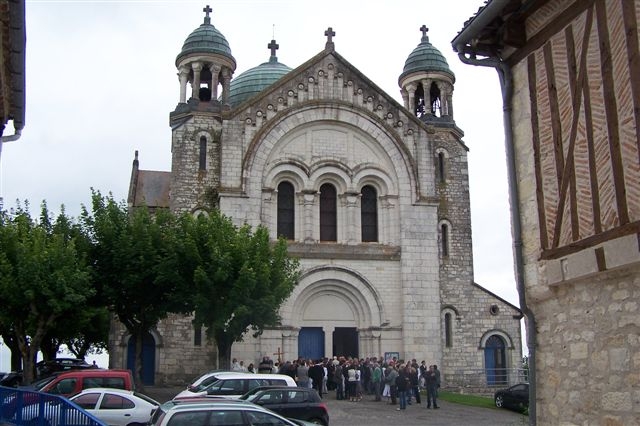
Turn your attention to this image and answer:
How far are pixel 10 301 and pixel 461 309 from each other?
1805 cm

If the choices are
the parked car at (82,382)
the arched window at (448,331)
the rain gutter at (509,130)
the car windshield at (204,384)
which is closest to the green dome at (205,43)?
the arched window at (448,331)

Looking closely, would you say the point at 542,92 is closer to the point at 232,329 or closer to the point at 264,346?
the point at 232,329

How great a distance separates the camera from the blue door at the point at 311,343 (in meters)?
30.4

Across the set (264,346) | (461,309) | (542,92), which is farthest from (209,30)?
(542,92)

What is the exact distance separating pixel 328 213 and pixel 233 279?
23.9ft

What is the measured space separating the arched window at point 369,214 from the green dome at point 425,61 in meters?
6.86

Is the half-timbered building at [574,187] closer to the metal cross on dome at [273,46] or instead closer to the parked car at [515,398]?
the parked car at [515,398]

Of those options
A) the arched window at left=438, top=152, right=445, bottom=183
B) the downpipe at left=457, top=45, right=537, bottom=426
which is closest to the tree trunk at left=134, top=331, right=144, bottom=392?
the arched window at left=438, top=152, right=445, bottom=183

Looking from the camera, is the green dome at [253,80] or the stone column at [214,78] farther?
the green dome at [253,80]

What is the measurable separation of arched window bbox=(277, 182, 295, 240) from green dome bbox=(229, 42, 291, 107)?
10.7 meters

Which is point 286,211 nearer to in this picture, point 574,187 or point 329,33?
point 329,33

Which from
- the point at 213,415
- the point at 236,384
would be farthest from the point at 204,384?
the point at 213,415

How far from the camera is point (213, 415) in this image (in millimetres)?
12875

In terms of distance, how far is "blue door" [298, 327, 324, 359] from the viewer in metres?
30.4
